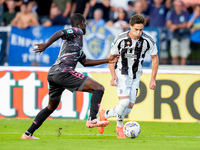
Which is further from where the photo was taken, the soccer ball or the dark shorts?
the soccer ball

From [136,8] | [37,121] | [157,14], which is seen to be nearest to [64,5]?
[136,8]

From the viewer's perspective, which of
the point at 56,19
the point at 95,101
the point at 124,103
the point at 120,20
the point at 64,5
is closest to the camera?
the point at 95,101

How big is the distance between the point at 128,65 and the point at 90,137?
1392mm

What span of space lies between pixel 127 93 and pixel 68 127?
6.89 feet

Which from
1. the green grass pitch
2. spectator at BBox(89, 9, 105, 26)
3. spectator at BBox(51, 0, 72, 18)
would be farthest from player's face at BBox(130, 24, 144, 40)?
spectator at BBox(51, 0, 72, 18)

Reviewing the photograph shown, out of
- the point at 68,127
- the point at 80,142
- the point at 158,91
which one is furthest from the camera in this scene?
the point at 158,91

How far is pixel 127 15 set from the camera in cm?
1349

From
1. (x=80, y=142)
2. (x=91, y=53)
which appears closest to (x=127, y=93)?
(x=80, y=142)

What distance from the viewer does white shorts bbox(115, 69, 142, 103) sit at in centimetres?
822

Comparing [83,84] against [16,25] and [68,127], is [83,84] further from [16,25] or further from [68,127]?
[16,25]

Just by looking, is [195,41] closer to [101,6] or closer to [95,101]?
[101,6]

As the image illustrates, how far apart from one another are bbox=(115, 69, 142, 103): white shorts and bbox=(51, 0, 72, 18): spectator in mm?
6496

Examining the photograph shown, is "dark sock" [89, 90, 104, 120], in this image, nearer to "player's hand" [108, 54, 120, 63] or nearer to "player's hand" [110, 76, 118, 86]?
"player's hand" [108, 54, 120, 63]

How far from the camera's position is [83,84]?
7391 millimetres
